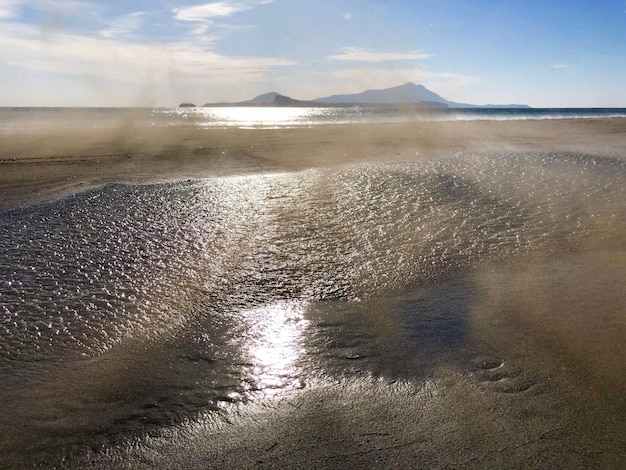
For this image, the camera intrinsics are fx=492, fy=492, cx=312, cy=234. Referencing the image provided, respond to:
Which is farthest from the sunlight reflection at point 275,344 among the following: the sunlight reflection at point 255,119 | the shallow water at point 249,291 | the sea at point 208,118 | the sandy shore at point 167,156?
the sunlight reflection at point 255,119

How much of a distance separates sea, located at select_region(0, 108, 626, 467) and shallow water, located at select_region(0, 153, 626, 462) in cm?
2

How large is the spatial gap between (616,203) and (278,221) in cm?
569

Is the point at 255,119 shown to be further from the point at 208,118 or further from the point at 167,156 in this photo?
the point at 167,156

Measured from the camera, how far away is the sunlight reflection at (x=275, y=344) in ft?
10.7

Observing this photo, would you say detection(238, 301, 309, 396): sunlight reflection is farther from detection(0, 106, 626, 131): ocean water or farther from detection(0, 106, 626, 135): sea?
detection(0, 106, 626, 135): sea

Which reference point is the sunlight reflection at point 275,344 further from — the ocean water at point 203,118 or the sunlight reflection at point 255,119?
the sunlight reflection at point 255,119

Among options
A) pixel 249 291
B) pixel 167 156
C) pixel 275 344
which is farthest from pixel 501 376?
pixel 167 156

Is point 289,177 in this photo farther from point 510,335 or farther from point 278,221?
point 510,335

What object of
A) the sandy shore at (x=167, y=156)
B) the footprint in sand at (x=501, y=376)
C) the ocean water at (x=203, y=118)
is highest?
the ocean water at (x=203, y=118)

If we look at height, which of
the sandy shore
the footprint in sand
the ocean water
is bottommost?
the footprint in sand

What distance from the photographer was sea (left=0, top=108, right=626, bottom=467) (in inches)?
124

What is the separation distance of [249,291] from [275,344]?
1.07 m

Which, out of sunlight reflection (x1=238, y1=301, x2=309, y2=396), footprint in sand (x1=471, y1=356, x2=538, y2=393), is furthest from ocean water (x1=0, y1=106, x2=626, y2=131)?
footprint in sand (x1=471, y1=356, x2=538, y2=393)

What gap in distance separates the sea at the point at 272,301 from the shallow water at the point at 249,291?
0.06 ft
